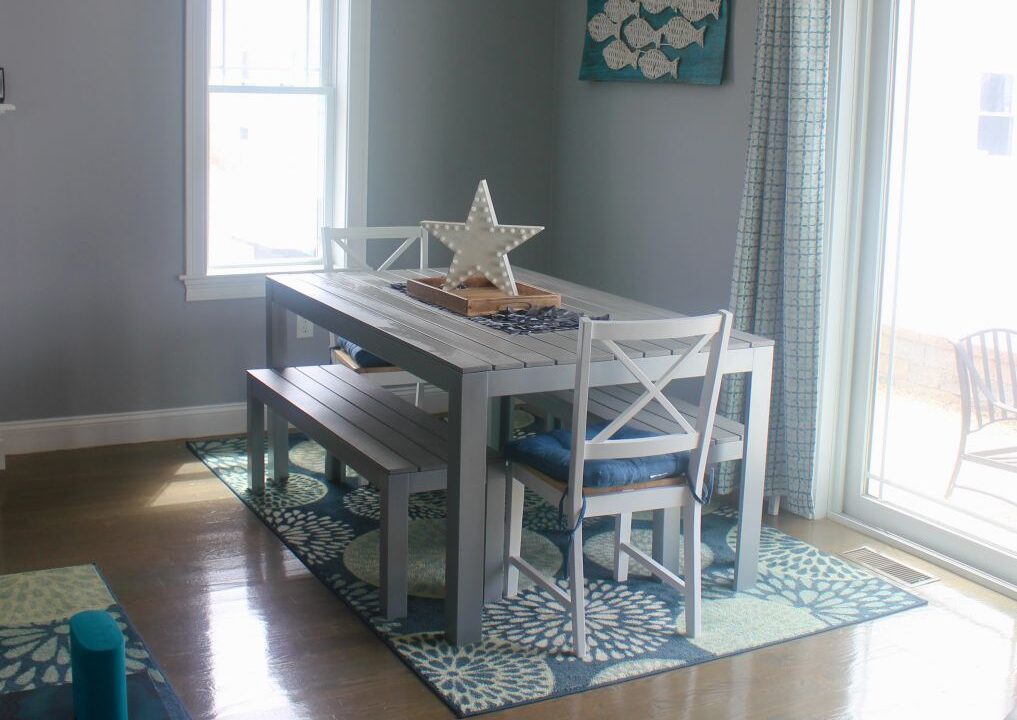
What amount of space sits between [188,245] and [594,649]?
2567 mm

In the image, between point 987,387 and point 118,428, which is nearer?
point 987,387

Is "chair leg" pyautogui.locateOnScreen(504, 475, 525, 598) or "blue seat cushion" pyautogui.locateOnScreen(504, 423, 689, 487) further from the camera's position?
"chair leg" pyautogui.locateOnScreen(504, 475, 525, 598)

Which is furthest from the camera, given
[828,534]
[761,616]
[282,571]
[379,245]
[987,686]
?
[379,245]

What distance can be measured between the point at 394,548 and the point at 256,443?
1.20 meters

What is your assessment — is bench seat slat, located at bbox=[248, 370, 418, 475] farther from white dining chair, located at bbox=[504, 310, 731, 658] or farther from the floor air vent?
the floor air vent

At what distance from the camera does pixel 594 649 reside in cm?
317

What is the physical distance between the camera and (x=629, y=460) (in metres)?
3.20

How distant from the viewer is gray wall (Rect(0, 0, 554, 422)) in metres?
4.52

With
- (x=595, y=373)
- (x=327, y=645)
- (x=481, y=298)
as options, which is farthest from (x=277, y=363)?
(x=595, y=373)

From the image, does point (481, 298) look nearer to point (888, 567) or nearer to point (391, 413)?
point (391, 413)

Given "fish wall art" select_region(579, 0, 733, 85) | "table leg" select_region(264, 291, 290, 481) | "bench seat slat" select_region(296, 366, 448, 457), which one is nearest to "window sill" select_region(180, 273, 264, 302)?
"table leg" select_region(264, 291, 290, 481)

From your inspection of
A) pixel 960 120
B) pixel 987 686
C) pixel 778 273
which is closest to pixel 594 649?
pixel 987 686

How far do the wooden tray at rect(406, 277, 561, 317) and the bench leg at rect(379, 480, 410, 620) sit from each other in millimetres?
704

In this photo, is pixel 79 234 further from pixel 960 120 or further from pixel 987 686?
pixel 987 686
